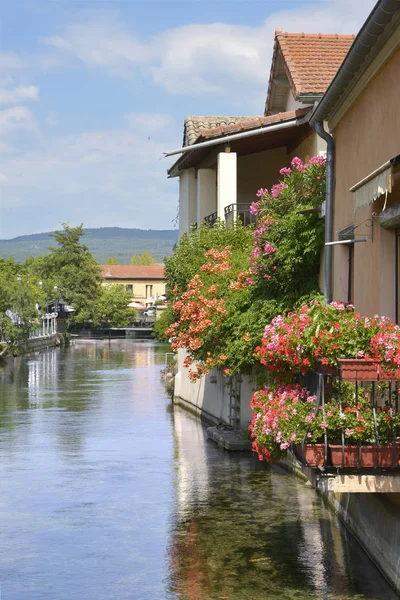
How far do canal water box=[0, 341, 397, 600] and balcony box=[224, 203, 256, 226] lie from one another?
18.0ft

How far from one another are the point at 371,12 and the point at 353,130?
3.29 m

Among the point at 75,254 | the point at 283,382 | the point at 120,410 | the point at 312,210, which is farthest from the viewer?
the point at 75,254

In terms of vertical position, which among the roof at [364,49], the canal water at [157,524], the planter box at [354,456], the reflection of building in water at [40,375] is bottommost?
the canal water at [157,524]

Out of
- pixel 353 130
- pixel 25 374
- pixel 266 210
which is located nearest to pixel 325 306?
pixel 353 130

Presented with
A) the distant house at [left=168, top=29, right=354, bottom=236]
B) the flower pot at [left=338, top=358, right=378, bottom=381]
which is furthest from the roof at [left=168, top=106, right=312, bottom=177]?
the flower pot at [left=338, top=358, right=378, bottom=381]

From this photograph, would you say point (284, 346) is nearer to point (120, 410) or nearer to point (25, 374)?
point (120, 410)

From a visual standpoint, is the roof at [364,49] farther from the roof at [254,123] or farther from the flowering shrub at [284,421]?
the roof at [254,123]

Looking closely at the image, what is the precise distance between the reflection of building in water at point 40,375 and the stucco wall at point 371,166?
22.1m

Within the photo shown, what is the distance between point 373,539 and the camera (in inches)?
482

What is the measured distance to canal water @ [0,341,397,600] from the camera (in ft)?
Answer: 38.7

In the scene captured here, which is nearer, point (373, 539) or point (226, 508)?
point (373, 539)

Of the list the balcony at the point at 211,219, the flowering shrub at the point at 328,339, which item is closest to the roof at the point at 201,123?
the balcony at the point at 211,219

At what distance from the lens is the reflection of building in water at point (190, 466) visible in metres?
16.9

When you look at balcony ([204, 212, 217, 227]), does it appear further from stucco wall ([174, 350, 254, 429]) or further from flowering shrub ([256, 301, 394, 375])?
flowering shrub ([256, 301, 394, 375])
